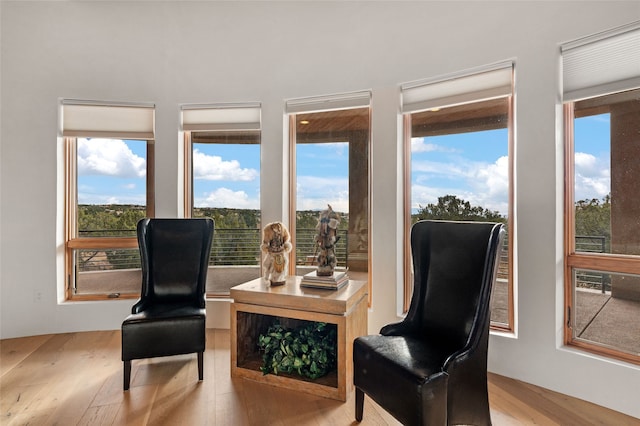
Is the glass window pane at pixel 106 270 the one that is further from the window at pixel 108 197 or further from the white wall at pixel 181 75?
the white wall at pixel 181 75

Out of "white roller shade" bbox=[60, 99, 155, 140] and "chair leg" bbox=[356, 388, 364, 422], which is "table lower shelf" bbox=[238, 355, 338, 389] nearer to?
"chair leg" bbox=[356, 388, 364, 422]

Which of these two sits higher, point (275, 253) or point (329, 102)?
point (329, 102)

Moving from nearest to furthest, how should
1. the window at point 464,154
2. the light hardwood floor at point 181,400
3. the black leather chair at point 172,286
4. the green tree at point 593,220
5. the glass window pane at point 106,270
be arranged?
the light hardwood floor at point 181,400, the green tree at point 593,220, the black leather chair at point 172,286, the window at point 464,154, the glass window pane at point 106,270

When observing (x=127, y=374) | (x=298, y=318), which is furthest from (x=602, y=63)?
(x=127, y=374)

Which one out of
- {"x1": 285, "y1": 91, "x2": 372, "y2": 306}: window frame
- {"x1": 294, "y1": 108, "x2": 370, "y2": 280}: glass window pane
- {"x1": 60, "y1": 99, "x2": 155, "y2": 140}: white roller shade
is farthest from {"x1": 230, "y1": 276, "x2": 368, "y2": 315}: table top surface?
{"x1": 60, "y1": 99, "x2": 155, "y2": 140}: white roller shade

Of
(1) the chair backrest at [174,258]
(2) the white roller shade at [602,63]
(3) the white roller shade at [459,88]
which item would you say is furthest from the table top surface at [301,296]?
(2) the white roller shade at [602,63]

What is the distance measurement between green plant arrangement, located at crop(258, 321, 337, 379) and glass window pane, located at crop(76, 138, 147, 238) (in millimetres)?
2048

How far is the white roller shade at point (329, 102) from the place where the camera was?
3.09 m

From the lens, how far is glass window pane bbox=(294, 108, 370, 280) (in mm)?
3193

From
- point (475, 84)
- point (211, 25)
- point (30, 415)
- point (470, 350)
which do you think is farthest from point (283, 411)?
point (211, 25)

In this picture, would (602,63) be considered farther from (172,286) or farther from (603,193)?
(172,286)

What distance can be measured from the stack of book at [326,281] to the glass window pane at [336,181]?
2.12ft

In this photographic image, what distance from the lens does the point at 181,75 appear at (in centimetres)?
339

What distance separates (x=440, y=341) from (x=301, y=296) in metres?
0.89
